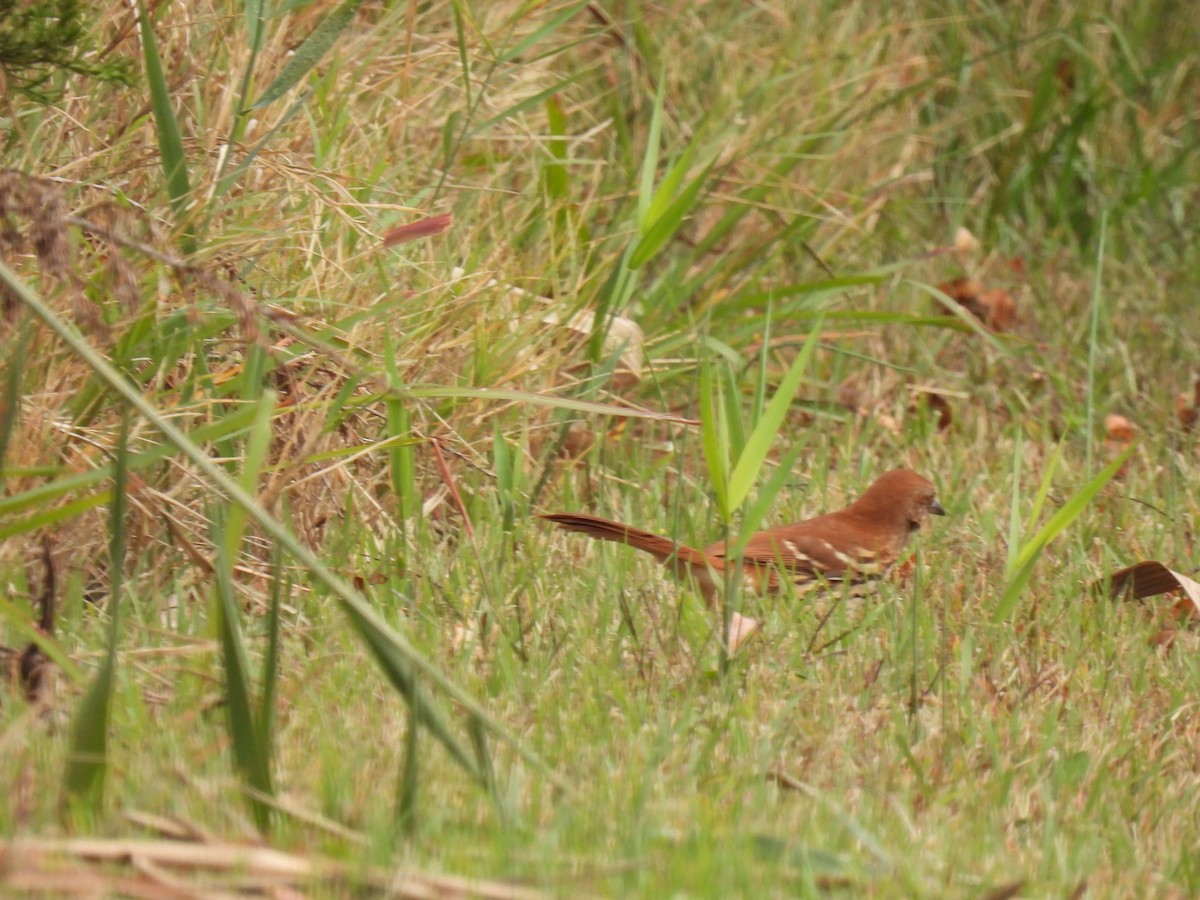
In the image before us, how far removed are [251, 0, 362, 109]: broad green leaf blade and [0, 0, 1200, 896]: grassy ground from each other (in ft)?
1.01

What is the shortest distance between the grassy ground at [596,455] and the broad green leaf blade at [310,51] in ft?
1.01

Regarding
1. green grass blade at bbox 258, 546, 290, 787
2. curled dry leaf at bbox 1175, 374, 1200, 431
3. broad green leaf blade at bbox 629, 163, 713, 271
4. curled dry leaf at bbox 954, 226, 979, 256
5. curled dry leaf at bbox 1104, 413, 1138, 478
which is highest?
broad green leaf blade at bbox 629, 163, 713, 271

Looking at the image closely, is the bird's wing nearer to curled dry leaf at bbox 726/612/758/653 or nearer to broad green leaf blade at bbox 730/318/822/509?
curled dry leaf at bbox 726/612/758/653

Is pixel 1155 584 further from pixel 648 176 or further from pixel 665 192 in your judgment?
pixel 648 176

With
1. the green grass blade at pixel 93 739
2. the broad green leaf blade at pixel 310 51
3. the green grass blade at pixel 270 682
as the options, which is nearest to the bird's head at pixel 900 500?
the broad green leaf blade at pixel 310 51

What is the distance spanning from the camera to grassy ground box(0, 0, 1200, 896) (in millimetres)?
2086

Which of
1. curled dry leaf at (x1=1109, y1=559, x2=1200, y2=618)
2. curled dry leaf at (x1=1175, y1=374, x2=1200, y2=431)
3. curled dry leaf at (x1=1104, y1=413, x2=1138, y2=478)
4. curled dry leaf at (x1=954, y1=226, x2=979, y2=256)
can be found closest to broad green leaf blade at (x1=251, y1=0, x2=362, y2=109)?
curled dry leaf at (x1=1109, y1=559, x2=1200, y2=618)

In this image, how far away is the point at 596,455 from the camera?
385 centimetres

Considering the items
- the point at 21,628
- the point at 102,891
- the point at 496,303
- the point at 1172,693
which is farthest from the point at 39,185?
the point at 1172,693

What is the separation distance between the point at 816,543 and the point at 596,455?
65 cm

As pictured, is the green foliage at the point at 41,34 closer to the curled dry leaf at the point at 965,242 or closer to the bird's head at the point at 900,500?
the bird's head at the point at 900,500

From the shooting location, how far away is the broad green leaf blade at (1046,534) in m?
2.61

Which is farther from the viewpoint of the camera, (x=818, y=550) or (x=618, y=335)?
(x=618, y=335)

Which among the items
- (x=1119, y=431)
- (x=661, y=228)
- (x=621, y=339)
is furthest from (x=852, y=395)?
(x=661, y=228)
